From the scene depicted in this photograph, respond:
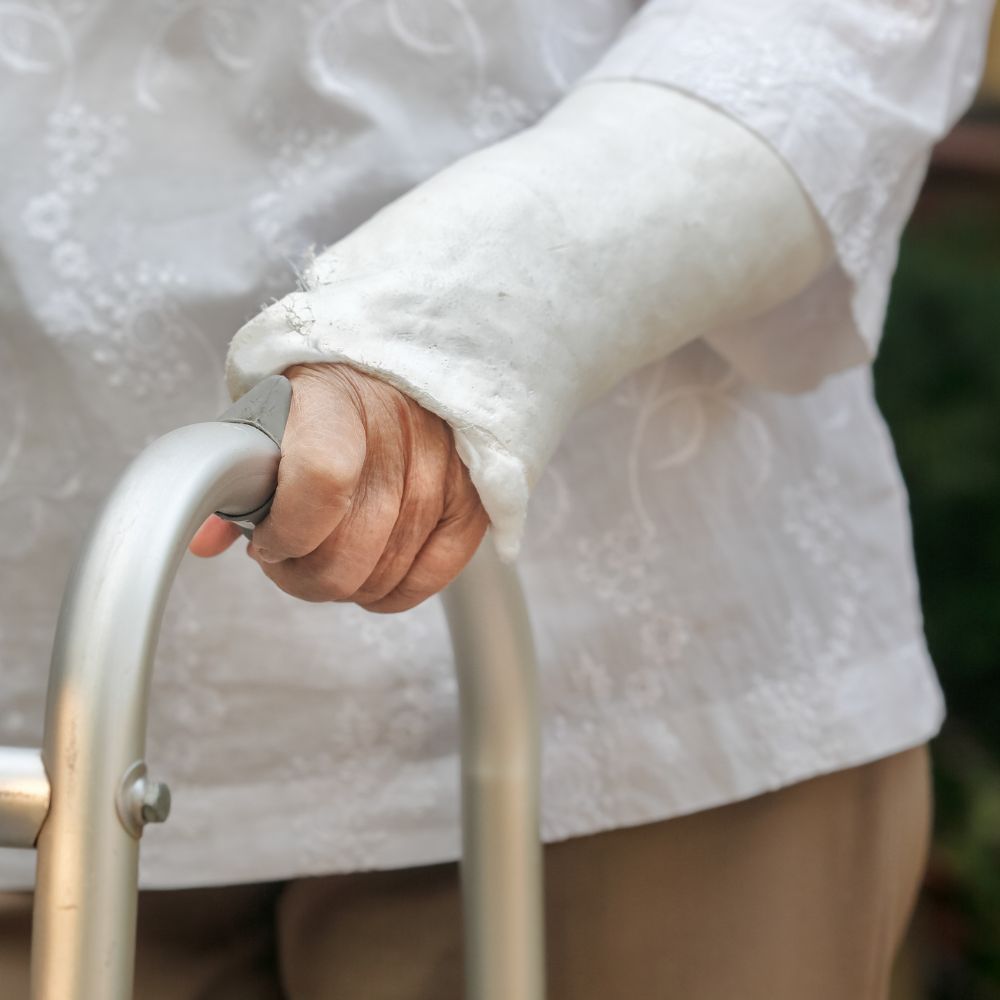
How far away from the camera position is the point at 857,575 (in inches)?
27.3

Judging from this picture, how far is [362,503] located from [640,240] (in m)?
0.18

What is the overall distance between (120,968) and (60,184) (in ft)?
1.28

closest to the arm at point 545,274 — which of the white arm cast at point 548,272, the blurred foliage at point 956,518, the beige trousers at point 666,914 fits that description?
the white arm cast at point 548,272

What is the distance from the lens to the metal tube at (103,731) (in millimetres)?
322

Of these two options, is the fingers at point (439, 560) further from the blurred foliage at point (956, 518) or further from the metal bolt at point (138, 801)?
the blurred foliage at point (956, 518)

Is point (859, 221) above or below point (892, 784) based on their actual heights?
above

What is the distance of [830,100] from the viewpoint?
58cm

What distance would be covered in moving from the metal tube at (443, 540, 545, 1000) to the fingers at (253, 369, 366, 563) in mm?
91

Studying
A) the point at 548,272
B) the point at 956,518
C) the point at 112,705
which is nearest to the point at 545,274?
the point at 548,272

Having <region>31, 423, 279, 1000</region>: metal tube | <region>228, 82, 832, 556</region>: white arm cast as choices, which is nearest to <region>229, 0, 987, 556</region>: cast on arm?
<region>228, 82, 832, 556</region>: white arm cast

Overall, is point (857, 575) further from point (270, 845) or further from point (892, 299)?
point (892, 299)

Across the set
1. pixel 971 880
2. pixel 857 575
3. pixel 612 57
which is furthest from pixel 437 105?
pixel 971 880

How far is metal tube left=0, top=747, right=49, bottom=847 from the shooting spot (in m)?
0.32

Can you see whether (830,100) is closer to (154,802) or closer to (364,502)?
(364,502)
